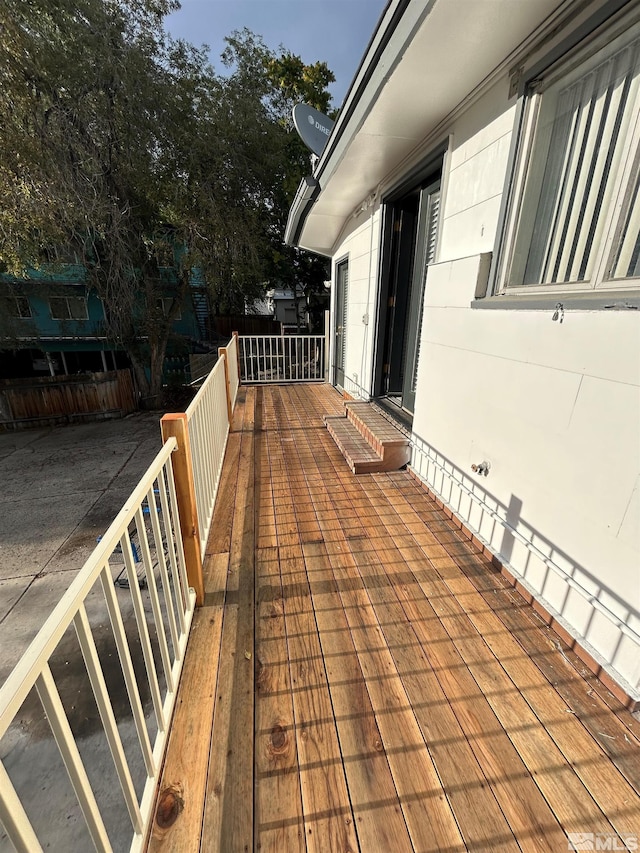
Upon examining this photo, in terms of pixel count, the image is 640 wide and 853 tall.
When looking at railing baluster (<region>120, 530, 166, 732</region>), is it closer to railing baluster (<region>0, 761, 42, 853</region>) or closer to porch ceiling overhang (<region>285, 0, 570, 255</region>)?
railing baluster (<region>0, 761, 42, 853</region>)

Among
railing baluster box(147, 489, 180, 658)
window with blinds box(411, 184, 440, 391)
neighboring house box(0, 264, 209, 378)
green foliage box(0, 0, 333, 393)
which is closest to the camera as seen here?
railing baluster box(147, 489, 180, 658)

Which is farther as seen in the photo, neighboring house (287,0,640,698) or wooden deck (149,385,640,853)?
neighboring house (287,0,640,698)

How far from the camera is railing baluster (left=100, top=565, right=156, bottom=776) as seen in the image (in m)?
0.94

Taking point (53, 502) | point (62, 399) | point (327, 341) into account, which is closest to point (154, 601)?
point (327, 341)

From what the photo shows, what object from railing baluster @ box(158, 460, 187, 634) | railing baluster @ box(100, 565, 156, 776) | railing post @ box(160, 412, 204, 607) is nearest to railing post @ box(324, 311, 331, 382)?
railing post @ box(160, 412, 204, 607)

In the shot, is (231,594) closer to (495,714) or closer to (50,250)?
(495,714)

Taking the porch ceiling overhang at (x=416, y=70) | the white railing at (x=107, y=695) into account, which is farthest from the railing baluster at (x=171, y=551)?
the porch ceiling overhang at (x=416, y=70)

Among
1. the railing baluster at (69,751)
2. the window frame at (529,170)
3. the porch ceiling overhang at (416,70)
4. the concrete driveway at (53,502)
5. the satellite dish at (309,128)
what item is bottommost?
the concrete driveway at (53,502)

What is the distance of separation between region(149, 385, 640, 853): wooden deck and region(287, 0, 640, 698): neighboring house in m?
0.31

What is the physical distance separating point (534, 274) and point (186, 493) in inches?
82.9

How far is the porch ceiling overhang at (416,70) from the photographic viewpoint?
5.01 feet

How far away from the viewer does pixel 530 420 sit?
1744mm

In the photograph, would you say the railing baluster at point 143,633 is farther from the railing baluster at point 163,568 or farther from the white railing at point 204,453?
the white railing at point 204,453

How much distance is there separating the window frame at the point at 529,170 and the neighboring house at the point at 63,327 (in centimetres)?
1059
